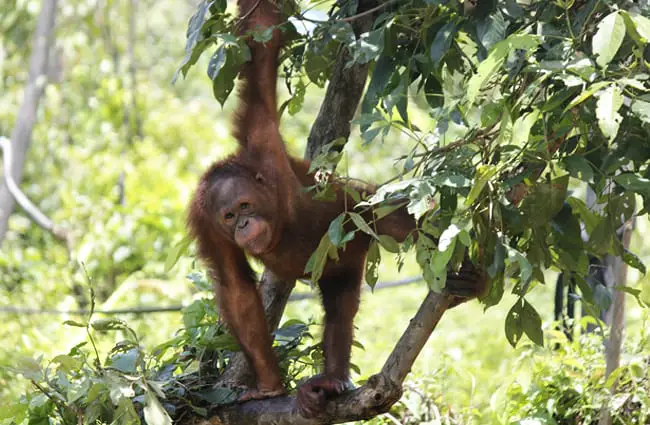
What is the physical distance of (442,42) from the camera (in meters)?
2.51

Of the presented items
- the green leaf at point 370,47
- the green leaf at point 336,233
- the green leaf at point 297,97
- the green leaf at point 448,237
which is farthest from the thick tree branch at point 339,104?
the green leaf at point 448,237

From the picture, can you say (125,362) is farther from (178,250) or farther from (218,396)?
(178,250)

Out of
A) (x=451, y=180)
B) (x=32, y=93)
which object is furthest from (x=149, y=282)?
(x=451, y=180)

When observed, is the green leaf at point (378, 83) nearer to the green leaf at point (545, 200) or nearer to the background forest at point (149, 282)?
the background forest at point (149, 282)

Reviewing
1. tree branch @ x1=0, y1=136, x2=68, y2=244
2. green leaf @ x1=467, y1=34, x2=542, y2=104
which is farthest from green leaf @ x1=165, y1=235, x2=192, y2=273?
tree branch @ x1=0, y1=136, x2=68, y2=244

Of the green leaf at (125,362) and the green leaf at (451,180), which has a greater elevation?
the green leaf at (125,362)

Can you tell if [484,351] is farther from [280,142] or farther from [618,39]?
[618,39]

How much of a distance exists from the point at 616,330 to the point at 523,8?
1.26 metres

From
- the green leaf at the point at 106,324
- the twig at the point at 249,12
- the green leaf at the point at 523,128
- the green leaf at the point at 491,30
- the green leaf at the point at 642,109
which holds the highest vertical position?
the twig at the point at 249,12

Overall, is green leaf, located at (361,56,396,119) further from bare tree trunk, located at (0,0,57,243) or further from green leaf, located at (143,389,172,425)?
bare tree trunk, located at (0,0,57,243)

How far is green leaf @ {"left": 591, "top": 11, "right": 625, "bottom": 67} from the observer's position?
74.3 inches

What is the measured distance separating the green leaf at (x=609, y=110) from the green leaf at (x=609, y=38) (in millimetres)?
65

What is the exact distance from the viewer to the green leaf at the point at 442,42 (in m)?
2.51

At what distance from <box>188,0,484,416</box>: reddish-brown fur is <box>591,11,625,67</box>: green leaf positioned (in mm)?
1326
